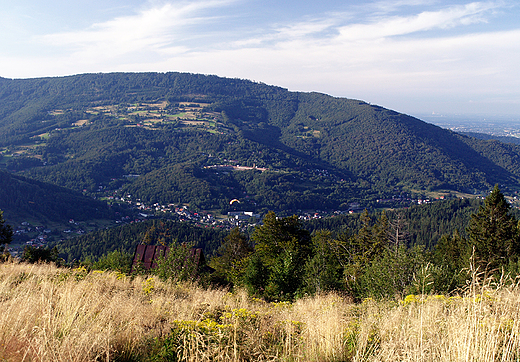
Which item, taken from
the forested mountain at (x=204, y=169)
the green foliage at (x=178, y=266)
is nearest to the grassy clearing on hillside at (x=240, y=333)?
the green foliage at (x=178, y=266)

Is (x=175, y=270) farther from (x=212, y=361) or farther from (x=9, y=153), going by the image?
(x=9, y=153)

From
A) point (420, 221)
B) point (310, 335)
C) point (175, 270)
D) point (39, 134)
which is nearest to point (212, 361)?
point (310, 335)

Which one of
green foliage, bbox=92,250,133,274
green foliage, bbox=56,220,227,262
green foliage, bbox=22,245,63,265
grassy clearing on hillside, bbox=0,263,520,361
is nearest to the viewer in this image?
grassy clearing on hillside, bbox=0,263,520,361

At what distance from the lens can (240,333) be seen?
164 inches

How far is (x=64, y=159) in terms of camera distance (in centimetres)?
15875

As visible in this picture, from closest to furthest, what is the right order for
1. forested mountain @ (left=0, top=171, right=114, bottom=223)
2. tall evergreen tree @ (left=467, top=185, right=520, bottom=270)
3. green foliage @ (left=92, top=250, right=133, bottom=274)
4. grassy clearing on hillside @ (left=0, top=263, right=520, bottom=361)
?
1. grassy clearing on hillside @ (left=0, top=263, right=520, bottom=361)
2. green foliage @ (left=92, top=250, right=133, bottom=274)
3. tall evergreen tree @ (left=467, top=185, right=520, bottom=270)
4. forested mountain @ (left=0, top=171, right=114, bottom=223)

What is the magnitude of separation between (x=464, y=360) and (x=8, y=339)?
184 inches

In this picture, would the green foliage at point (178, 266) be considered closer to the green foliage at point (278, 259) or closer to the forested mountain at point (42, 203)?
the green foliage at point (278, 259)

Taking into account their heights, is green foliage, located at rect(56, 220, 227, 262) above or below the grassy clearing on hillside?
below

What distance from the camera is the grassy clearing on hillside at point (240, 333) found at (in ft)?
11.6

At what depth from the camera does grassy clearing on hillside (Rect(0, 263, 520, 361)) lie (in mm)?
3543

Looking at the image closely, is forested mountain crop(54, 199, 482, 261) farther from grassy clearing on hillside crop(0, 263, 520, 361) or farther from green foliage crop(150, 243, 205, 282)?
grassy clearing on hillside crop(0, 263, 520, 361)

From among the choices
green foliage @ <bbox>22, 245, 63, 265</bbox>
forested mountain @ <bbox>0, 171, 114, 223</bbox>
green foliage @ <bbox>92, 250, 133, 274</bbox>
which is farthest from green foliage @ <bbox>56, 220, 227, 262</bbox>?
green foliage @ <bbox>22, 245, 63, 265</bbox>

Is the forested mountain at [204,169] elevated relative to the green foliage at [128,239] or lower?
elevated
